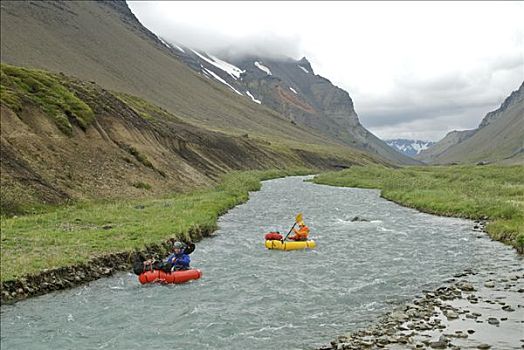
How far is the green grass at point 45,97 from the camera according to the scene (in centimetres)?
4750

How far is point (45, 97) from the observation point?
2071 inches

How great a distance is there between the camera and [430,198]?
161 ft

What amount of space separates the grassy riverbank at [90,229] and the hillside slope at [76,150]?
3283 mm

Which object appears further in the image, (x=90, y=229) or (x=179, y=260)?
(x=90, y=229)

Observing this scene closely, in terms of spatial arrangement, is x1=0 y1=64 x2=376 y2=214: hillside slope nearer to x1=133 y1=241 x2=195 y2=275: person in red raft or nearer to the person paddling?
x1=133 y1=241 x2=195 y2=275: person in red raft

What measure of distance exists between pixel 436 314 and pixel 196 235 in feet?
57.1

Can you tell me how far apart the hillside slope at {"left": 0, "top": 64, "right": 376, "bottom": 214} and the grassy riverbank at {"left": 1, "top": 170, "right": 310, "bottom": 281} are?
328 centimetres

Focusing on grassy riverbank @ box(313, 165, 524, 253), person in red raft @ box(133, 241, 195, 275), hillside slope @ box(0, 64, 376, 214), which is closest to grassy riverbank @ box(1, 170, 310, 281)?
person in red raft @ box(133, 241, 195, 275)

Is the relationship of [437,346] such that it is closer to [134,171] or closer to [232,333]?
[232,333]

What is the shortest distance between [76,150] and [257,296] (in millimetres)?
32247

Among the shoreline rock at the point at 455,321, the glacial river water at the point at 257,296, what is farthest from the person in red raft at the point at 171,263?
the shoreline rock at the point at 455,321

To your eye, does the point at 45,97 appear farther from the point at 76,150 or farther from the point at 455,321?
the point at 455,321

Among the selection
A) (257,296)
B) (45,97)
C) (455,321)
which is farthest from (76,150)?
(455,321)

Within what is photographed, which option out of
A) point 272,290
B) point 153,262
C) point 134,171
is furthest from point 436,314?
point 134,171
